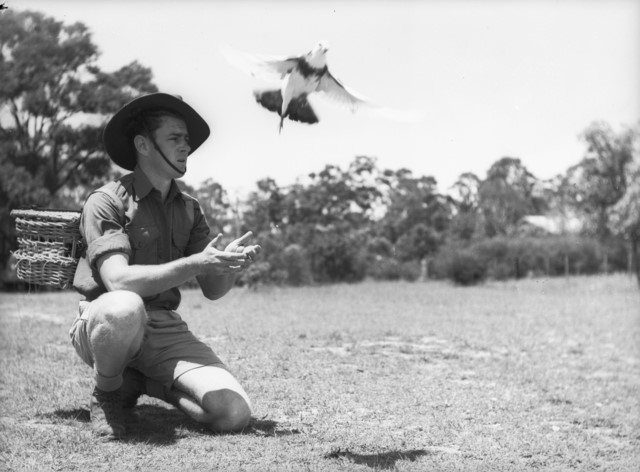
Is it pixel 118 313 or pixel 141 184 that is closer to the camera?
pixel 118 313

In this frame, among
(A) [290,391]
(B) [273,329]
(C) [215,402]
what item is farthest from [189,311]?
(C) [215,402]

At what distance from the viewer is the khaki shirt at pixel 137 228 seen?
120 inches

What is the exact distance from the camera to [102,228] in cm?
305

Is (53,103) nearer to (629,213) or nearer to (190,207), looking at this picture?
(190,207)

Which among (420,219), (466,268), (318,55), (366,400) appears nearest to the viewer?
(318,55)

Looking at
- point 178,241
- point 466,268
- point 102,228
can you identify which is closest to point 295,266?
point 466,268

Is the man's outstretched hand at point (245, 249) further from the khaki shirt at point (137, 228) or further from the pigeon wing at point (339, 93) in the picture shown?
the pigeon wing at point (339, 93)

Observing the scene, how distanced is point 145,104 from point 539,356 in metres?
4.50

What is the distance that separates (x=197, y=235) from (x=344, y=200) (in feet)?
33.6

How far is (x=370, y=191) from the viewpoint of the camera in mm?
11039

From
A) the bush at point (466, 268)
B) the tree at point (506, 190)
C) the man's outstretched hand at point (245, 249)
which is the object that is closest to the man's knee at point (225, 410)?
the man's outstretched hand at point (245, 249)

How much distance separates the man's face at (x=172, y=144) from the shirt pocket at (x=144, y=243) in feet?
0.94

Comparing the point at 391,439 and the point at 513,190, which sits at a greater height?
the point at 513,190

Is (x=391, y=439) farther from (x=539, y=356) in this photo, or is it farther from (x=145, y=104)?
(x=539, y=356)
